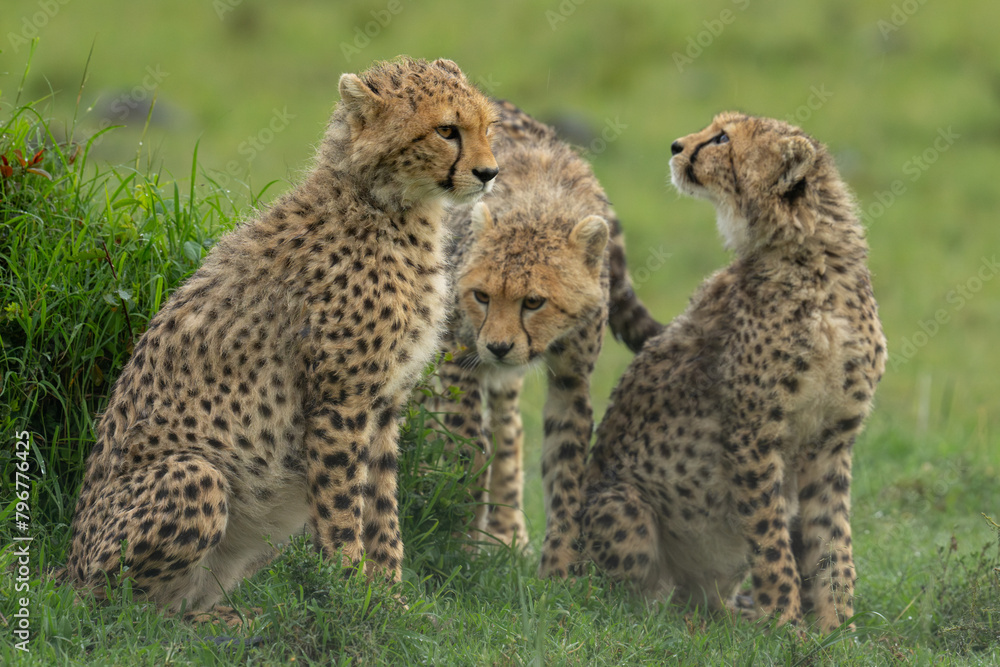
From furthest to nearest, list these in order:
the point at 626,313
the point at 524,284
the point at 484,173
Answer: the point at 626,313 → the point at 524,284 → the point at 484,173

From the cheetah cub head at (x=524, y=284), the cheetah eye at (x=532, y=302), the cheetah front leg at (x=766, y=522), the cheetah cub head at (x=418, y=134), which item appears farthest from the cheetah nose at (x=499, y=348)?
the cheetah front leg at (x=766, y=522)

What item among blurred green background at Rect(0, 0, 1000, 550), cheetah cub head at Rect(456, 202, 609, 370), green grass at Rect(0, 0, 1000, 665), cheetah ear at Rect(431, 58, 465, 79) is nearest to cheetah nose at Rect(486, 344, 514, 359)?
cheetah cub head at Rect(456, 202, 609, 370)

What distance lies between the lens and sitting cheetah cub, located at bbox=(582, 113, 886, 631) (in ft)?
13.3

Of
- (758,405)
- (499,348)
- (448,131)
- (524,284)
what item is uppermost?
(448,131)

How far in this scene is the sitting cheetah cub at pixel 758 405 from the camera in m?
4.05

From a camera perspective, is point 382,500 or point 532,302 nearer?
point 382,500

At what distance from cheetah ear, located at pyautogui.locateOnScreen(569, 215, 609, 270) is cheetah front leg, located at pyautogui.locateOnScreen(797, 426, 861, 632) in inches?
43.8

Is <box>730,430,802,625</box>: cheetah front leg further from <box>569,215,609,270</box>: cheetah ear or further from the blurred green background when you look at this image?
the blurred green background

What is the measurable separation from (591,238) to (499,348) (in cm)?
63

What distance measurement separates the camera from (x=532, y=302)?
435cm

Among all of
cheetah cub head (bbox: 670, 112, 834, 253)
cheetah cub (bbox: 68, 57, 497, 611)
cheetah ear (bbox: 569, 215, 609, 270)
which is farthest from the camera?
cheetah ear (bbox: 569, 215, 609, 270)

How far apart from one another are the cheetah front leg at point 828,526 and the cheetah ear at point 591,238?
1.11 metres

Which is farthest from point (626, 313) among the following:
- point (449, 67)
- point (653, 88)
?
point (653, 88)

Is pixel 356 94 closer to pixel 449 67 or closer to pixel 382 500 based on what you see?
pixel 449 67
